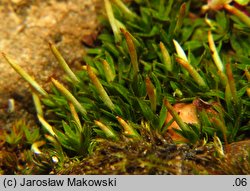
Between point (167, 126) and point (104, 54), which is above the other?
point (104, 54)

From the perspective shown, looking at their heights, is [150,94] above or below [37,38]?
below

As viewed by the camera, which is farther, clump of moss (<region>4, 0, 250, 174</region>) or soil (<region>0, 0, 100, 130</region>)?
soil (<region>0, 0, 100, 130</region>)

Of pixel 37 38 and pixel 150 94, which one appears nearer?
pixel 150 94

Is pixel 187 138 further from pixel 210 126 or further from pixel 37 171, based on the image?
pixel 37 171
